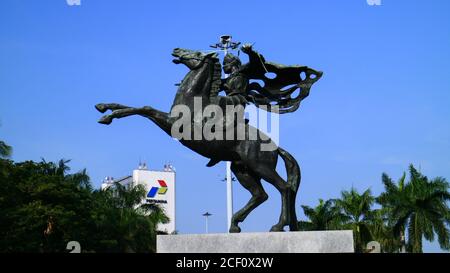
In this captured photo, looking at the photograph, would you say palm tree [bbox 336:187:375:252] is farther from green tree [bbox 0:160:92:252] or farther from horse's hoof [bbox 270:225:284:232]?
horse's hoof [bbox 270:225:284:232]

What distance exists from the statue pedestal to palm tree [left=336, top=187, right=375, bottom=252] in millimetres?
27016

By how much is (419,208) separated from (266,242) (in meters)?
27.3

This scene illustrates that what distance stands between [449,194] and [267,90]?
25.9 metres

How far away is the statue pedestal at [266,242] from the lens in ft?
36.9

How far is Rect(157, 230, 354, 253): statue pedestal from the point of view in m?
11.2

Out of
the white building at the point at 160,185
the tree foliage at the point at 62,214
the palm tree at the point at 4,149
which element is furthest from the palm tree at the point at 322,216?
the white building at the point at 160,185

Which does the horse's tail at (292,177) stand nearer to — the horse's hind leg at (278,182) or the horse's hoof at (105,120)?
the horse's hind leg at (278,182)

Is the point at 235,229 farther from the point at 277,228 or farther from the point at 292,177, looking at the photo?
the point at 292,177

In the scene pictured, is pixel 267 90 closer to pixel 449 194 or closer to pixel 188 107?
pixel 188 107

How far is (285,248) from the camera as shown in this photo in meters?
11.3

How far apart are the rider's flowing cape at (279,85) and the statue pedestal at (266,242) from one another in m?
3.27

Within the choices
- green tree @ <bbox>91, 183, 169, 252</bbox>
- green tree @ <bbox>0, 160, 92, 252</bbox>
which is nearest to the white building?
green tree @ <bbox>91, 183, 169, 252</bbox>
